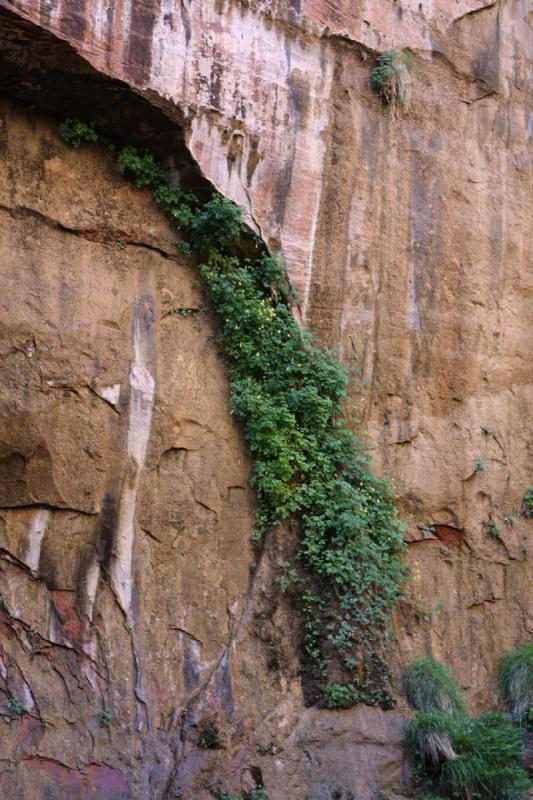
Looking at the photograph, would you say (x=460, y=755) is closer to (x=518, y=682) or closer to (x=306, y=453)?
(x=518, y=682)

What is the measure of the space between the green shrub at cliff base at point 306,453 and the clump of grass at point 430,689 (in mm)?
348

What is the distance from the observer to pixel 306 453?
8.29 m

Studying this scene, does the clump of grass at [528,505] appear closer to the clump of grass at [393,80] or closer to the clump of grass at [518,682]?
the clump of grass at [518,682]

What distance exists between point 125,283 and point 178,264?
0.56m

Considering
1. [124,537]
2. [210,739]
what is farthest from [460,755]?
[124,537]

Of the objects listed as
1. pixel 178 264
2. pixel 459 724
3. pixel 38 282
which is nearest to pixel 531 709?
pixel 459 724

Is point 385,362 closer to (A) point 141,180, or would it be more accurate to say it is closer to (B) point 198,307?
(B) point 198,307

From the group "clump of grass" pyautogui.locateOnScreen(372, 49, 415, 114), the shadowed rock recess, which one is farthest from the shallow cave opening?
"clump of grass" pyautogui.locateOnScreen(372, 49, 415, 114)

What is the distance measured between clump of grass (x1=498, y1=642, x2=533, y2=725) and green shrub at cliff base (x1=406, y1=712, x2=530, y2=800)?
33.0 inches

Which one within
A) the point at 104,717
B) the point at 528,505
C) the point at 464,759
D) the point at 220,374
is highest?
the point at 220,374

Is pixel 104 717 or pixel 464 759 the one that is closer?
pixel 104 717

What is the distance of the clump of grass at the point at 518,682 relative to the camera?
849 centimetres

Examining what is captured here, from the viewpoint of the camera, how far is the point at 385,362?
9.16m

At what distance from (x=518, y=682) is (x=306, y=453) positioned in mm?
2959
